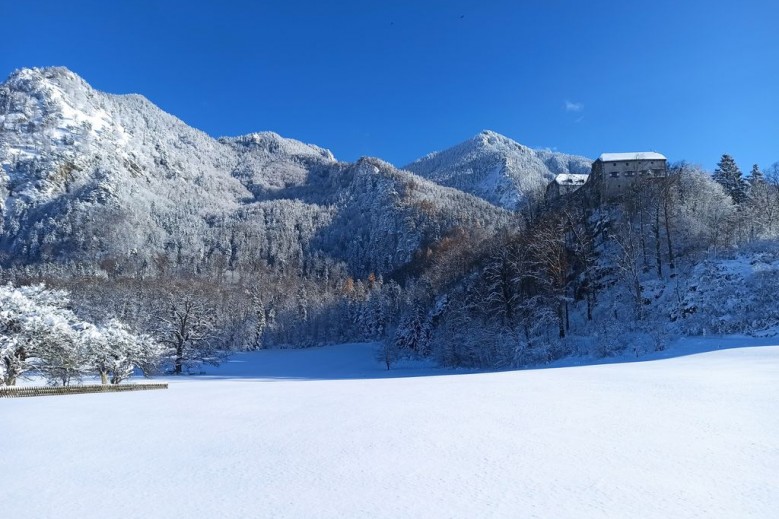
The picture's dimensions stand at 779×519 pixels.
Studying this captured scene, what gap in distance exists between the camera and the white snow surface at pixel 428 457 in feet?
15.9

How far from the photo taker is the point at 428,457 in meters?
6.54

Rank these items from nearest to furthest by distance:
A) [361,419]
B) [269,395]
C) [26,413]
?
[361,419]
[26,413]
[269,395]

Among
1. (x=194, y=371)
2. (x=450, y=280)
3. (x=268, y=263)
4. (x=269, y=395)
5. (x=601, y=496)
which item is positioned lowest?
(x=194, y=371)

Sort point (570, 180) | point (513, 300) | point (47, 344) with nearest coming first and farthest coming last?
point (47, 344) → point (513, 300) → point (570, 180)

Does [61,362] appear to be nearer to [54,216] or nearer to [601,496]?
[601,496]

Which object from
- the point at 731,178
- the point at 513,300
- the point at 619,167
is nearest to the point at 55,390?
the point at 513,300

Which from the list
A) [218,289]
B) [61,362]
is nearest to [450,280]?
[61,362]

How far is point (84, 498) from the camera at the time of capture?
5.55m

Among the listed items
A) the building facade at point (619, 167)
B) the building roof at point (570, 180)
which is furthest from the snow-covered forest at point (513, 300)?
the building roof at point (570, 180)

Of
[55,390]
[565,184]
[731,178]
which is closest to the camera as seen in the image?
[55,390]

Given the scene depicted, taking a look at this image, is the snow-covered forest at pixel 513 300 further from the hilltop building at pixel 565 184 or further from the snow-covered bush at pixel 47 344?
the hilltop building at pixel 565 184

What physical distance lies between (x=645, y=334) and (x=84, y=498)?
27.0m

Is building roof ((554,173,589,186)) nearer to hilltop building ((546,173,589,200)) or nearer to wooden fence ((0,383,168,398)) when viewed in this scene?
hilltop building ((546,173,589,200))

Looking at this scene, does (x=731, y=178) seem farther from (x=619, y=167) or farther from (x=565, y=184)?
(x=565, y=184)
